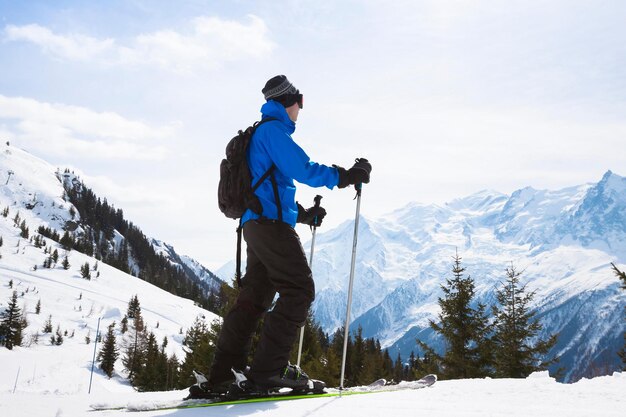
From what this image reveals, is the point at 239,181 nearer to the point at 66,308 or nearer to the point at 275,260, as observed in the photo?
the point at 275,260

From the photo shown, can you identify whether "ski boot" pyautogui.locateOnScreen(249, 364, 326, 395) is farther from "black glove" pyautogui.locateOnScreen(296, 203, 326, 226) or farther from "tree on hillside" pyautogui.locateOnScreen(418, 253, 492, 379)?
"tree on hillside" pyautogui.locateOnScreen(418, 253, 492, 379)

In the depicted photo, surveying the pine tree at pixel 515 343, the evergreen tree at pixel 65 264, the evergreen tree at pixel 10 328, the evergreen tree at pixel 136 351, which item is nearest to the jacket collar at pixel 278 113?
the pine tree at pixel 515 343

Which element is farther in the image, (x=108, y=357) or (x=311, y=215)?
(x=108, y=357)

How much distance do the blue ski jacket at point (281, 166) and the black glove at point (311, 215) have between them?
925 mm

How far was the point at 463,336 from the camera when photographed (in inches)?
834

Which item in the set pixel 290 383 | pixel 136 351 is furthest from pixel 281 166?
pixel 136 351

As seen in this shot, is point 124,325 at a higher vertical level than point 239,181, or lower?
lower

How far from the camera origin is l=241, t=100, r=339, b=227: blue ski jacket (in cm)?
400

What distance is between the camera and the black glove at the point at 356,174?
4309 millimetres

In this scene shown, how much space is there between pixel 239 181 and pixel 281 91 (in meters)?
0.98

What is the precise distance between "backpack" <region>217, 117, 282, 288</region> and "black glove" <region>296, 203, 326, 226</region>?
1096mm

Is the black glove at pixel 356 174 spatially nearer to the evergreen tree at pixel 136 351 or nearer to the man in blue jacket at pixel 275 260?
the man in blue jacket at pixel 275 260

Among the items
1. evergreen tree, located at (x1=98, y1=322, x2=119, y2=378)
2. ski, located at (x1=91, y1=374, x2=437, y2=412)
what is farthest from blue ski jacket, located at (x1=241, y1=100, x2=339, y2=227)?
evergreen tree, located at (x1=98, y1=322, x2=119, y2=378)

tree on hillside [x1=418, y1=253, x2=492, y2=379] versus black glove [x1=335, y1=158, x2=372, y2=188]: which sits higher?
black glove [x1=335, y1=158, x2=372, y2=188]
